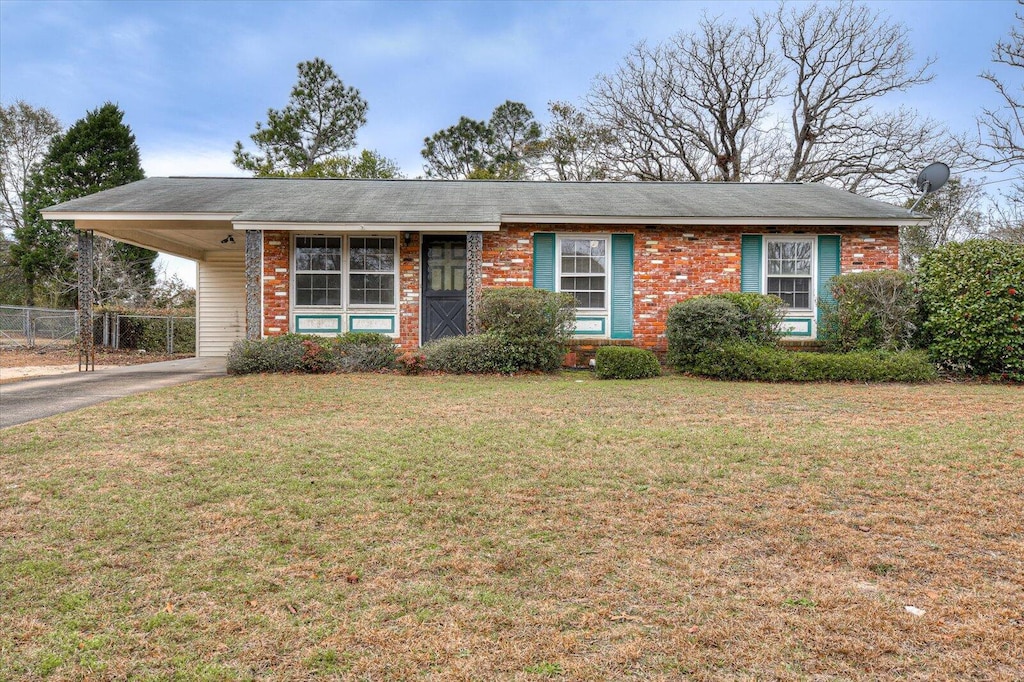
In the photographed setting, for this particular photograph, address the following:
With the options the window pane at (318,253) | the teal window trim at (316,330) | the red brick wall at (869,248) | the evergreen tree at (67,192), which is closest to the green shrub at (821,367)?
the red brick wall at (869,248)

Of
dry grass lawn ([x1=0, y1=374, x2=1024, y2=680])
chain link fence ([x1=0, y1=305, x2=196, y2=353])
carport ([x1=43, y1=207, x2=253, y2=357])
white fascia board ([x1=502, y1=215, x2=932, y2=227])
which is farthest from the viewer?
chain link fence ([x1=0, y1=305, x2=196, y2=353])

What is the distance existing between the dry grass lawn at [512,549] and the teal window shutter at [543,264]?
21.1 feet

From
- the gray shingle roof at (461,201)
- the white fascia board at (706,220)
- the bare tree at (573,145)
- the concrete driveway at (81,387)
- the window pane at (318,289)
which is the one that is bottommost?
the concrete driveway at (81,387)

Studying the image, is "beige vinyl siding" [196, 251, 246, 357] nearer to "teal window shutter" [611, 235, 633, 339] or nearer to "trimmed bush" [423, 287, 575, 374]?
"trimmed bush" [423, 287, 575, 374]

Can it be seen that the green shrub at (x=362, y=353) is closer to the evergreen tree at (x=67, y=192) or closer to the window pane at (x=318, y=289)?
the window pane at (x=318, y=289)

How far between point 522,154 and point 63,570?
29990 millimetres

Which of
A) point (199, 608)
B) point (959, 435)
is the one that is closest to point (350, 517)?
point (199, 608)

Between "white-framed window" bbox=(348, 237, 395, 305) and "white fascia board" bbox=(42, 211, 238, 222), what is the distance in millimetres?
2509

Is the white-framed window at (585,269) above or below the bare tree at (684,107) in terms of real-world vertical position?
below

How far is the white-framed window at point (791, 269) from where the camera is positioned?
12594mm

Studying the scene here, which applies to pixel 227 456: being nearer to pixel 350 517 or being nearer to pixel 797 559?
pixel 350 517

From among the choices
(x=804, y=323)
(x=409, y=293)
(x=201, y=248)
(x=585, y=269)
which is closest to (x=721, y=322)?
(x=585, y=269)

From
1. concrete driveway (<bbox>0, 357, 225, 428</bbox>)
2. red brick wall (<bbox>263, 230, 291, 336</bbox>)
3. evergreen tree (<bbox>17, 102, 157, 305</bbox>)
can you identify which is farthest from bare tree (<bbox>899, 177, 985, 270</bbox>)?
evergreen tree (<bbox>17, 102, 157, 305</bbox>)

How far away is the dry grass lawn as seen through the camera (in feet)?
7.62
